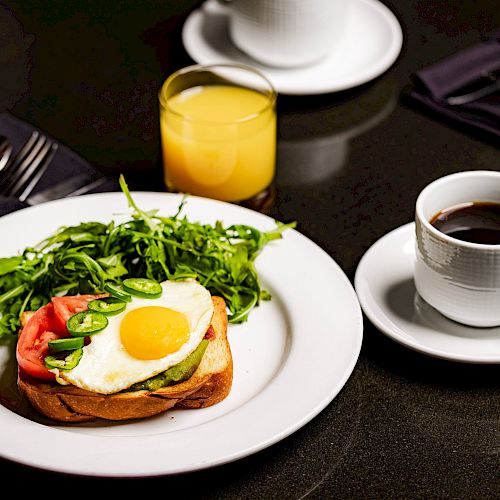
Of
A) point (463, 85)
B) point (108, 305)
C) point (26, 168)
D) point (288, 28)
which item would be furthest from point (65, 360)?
point (463, 85)

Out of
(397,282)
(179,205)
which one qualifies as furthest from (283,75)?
(397,282)

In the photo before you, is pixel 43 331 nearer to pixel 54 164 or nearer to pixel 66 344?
pixel 66 344

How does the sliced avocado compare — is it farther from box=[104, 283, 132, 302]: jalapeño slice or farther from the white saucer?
the white saucer

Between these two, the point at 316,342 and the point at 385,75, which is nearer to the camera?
the point at 316,342

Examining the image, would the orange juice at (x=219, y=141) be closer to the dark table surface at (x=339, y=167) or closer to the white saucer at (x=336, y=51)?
the dark table surface at (x=339, y=167)

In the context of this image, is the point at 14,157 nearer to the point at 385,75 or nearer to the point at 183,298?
the point at 183,298

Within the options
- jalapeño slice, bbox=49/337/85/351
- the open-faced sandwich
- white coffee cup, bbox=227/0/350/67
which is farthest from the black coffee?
white coffee cup, bbox=227/0/350/67
